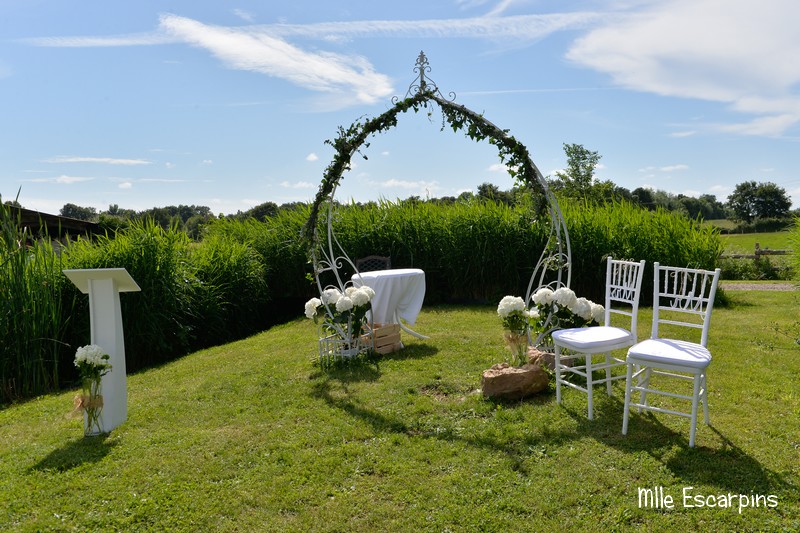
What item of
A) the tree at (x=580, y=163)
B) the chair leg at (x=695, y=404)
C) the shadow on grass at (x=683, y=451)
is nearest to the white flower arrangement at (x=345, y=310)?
the shadow on grass at (x=683, y=451)

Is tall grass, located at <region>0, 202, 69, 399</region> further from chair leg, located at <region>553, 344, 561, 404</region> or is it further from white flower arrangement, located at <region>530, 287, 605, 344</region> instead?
chair leg, located at <region>553, 344, 561, 404</region>

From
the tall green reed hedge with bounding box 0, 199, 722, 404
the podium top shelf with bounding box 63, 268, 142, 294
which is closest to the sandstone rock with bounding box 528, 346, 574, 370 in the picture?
the tall green reed hedge with bounding box 0, 199, 722, 404

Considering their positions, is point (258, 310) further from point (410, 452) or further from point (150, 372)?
point (410, 452)

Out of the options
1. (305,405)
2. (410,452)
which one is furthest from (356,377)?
(410,452)

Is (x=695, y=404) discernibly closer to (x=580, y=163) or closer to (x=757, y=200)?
(x=580, y=163)

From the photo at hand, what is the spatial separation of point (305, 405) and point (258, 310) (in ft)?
18.2

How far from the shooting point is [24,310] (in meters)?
5.89

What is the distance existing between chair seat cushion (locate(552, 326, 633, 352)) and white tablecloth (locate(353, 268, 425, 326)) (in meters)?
2.71

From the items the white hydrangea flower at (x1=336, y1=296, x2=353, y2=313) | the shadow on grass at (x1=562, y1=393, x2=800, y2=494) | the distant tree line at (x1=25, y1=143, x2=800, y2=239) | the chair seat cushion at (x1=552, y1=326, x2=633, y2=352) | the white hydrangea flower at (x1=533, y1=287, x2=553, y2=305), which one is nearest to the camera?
Result: the shadow on grass at (x1=562, y1=393, x2=800, y2=494)

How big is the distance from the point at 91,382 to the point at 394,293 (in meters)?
3.41

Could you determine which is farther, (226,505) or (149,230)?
(149,230)

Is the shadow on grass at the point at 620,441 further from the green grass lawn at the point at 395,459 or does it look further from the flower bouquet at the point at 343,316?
the flower bouquet at the point at 343,316

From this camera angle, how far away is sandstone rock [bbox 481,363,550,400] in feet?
14.4

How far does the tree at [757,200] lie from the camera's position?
54.5 m
